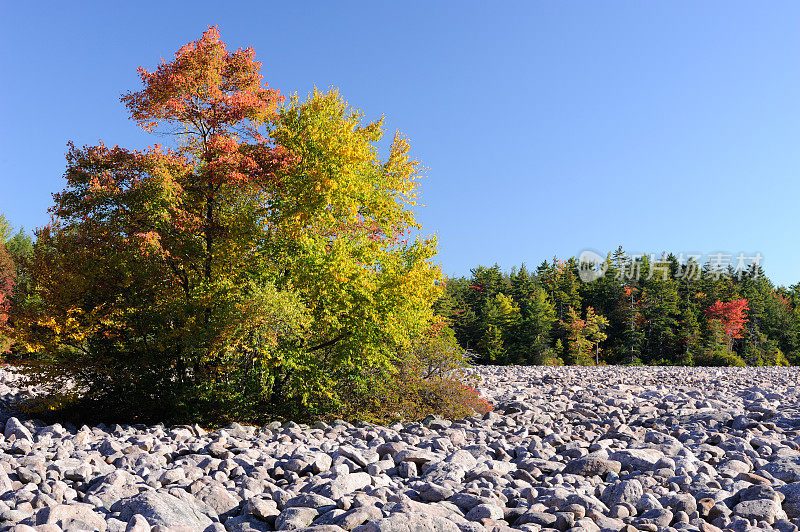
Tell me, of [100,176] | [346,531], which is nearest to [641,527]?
[346,531]

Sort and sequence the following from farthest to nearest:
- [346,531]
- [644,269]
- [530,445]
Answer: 1. [644,269]
2. [530,445]
3. [346,531]

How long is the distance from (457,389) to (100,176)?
9.35m

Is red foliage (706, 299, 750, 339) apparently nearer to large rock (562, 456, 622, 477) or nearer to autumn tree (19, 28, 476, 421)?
autumn tree (19, 28, 476, 421)

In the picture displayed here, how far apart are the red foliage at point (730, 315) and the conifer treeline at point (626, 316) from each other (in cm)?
9

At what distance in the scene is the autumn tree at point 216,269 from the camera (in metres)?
12.0

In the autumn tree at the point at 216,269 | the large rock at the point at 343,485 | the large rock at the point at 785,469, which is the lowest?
the large rock at the point at 343,485

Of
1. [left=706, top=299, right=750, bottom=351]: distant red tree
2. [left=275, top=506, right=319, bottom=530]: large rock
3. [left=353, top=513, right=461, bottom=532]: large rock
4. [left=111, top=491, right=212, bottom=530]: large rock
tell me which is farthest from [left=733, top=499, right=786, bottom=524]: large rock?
[left=706, top=299, right=750, bottom=351]: distant red tree

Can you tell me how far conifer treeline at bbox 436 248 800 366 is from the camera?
45.5 meters

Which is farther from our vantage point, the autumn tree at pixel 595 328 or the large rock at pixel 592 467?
the autumn tree at pixel 595 328

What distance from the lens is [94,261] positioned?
1239 cm

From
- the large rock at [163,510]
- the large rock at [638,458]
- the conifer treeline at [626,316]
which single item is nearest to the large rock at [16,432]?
the large rock at [163,510]

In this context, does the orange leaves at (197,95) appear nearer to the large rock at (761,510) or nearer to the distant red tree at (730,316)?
the large rock at (761,510)

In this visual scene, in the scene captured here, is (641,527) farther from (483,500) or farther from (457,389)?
(457,389)

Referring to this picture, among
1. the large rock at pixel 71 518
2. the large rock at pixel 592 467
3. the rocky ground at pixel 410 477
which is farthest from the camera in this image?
the large rock at pixel 592 467
